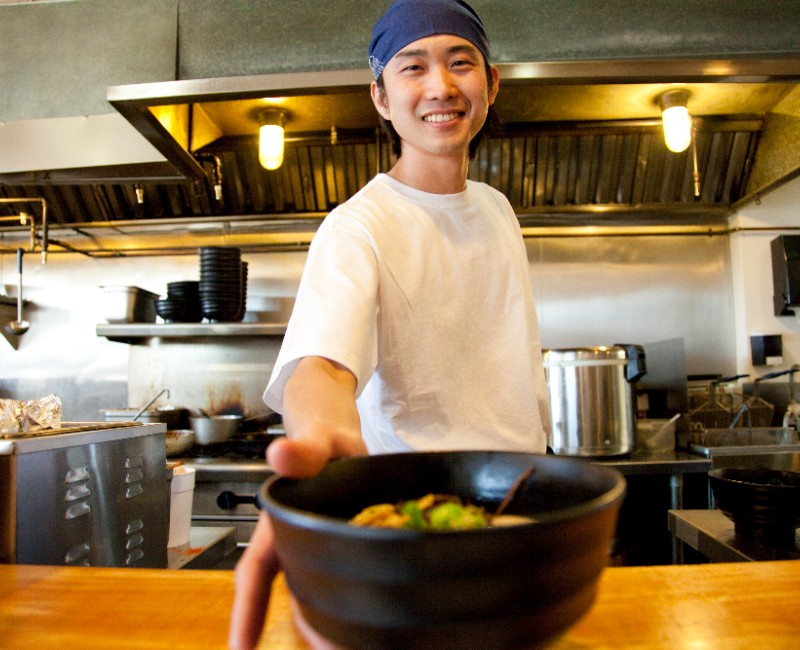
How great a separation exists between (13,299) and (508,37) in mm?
3578

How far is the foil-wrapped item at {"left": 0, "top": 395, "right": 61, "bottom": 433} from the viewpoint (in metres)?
1.62

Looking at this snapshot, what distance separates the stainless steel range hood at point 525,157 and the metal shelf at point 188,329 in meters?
0.81

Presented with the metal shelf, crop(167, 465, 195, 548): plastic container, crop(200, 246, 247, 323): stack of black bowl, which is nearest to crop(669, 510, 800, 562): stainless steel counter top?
crop(167, 465, 195, 548): plastic container

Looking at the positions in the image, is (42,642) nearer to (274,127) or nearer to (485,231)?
(485,231)

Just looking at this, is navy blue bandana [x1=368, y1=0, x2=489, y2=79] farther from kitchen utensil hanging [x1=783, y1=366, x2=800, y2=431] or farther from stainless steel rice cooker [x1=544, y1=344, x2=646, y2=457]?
kitchen utensil hanging [x1=783, y1=366, x2=800, y2=431]

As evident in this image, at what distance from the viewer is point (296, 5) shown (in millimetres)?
2635

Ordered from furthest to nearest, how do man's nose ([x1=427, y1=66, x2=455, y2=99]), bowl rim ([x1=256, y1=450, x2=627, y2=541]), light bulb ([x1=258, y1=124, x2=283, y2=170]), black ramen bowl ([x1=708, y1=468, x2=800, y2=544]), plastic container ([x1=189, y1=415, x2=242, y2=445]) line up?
1. plastic container ([x1=189, y1=415, x2=242, y2=445])
2. light bulb ([x1=258, y1=124, x2=283, y2=170])
3. black ramen bowl ([x1=708, y1=468, x2=800, y2=544])
4. man's nose ([x1=427, y1=66, x2=455, y2=99])
5. bowl rim ([x1=256, y1=450, x2=627, y2=541])

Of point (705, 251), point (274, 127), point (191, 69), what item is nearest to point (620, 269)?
point (705, 251)

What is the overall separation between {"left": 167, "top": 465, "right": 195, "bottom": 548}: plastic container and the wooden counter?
3.71 ft

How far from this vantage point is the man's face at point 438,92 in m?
1.19

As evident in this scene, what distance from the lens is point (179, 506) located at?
211cm

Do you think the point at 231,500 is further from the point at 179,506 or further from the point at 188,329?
Answer: the point at 188,329

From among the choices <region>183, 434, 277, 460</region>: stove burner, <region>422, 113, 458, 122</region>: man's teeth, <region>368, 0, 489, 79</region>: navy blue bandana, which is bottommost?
<region>183, 434, 277, 460</region>: stove burner

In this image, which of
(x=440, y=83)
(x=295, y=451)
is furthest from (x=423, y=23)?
(x=295, y=451)
